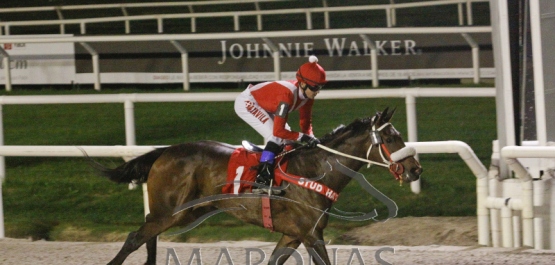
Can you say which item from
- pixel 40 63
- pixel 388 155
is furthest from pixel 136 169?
pixel 40 63

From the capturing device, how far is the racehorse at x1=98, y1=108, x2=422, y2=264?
479 centimetres

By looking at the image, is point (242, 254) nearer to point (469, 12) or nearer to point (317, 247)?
point (317, 247)

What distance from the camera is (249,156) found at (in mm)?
5078

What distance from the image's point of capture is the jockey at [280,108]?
4.90 meters

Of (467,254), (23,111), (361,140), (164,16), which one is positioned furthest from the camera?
(164,16)

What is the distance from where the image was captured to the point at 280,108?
4898 millimetres

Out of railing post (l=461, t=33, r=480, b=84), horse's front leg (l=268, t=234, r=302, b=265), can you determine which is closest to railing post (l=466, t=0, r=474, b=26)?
railing post (l=461, t=33, r=480, b=84)

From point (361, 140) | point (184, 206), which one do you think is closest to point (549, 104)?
point (361, 140)

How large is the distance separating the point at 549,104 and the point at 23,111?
619 centimetres

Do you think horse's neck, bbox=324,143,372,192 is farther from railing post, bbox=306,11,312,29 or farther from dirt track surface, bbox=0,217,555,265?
railing post, bbox=306,11,312,29

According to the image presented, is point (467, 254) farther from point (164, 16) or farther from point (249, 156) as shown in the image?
point (164, 16)

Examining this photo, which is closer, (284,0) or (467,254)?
(467,254)

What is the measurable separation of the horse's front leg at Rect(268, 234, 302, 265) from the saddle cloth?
335mm

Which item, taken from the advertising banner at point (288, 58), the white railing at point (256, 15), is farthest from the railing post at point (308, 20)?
the advertising banner at point (288, 58)
